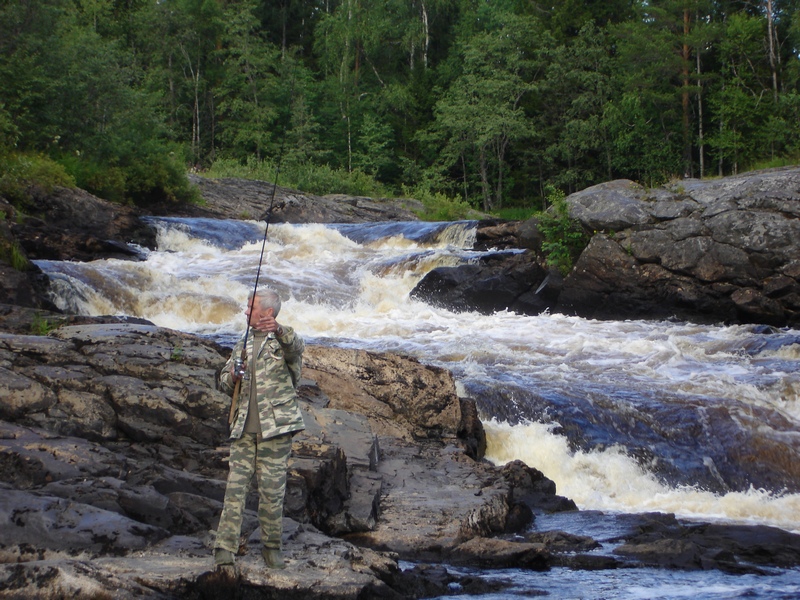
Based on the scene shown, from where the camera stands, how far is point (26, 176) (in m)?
19.1

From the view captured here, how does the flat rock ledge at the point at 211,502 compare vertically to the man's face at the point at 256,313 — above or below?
below

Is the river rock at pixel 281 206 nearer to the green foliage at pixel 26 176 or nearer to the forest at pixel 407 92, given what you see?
the forest at pixel 407 92

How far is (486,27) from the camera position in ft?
142

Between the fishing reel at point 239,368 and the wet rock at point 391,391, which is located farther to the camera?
the wet rock at point 391,391

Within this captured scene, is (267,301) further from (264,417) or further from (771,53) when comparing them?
(771,53)

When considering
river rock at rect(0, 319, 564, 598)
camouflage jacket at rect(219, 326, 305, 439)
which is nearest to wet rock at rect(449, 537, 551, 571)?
river rock at rect(0, 319, 564, 598)

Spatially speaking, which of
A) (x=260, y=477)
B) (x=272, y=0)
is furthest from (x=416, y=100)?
(x=260, y=477)

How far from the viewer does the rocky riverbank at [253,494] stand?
435 centimetres

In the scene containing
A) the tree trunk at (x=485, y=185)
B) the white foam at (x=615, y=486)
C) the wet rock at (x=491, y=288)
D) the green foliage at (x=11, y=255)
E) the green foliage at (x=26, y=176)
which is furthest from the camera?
the tree trunk at (x=485, y=185)

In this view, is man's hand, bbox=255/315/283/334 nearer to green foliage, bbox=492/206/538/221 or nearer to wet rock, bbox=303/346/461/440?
wet rock, bbox=303/346/461/440

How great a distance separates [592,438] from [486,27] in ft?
124

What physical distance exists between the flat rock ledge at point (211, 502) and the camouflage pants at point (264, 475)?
0.24 m

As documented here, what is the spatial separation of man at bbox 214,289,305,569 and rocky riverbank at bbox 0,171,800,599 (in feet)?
0.95

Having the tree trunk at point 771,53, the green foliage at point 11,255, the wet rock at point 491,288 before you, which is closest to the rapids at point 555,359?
the wet rock at point 491,288
